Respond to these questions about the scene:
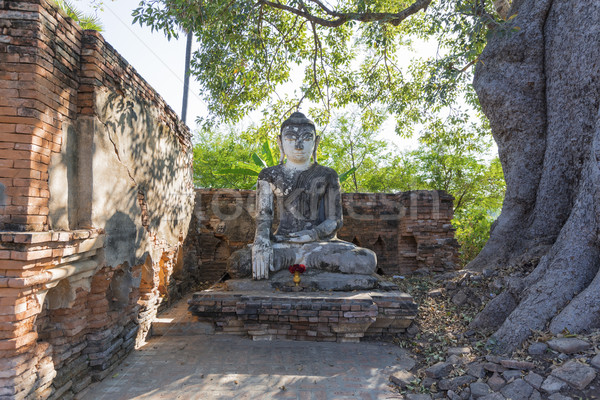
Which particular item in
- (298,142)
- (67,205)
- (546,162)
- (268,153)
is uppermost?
(268,153)

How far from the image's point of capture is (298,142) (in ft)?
17.6

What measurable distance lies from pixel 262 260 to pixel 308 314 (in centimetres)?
106

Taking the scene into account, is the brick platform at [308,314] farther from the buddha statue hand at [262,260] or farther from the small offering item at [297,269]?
the buddha statue hand at [262,260]

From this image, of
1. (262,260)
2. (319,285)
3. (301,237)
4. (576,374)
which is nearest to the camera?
(576,374)

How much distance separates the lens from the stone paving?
2881 millimetres

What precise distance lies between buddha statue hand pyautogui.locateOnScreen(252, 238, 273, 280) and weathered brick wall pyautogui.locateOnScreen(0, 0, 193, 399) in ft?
4.00

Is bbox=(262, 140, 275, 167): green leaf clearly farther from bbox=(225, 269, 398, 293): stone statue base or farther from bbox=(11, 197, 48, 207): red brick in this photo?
bbox=(11, 197, 48, 207): red brick

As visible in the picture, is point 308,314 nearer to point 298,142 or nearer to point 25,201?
point 298,142

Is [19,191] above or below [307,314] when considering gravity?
above

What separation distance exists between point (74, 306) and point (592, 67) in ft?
17.6

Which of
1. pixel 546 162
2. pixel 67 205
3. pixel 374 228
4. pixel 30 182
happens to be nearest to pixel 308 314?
pixel 67 205

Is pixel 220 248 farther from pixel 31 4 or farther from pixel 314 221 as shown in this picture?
pixel 31 4

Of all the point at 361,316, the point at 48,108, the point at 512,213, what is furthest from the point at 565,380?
the point at 48,108

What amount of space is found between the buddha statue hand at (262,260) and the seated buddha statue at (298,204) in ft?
0.32
